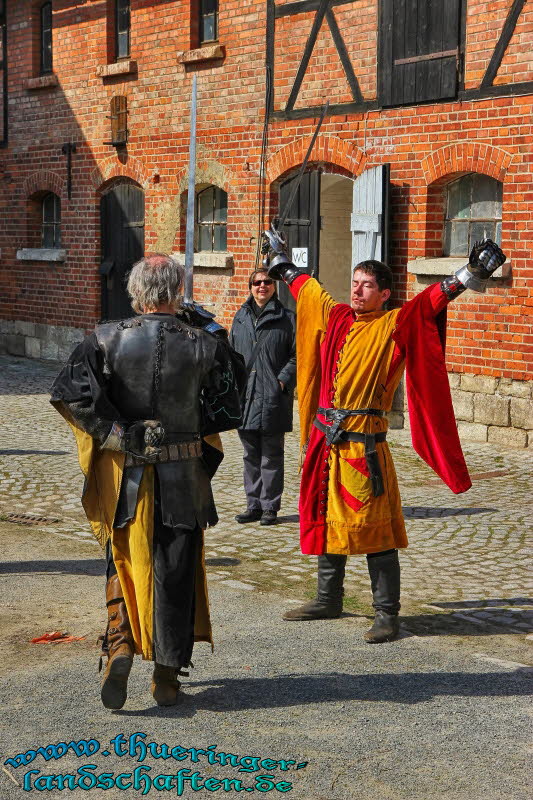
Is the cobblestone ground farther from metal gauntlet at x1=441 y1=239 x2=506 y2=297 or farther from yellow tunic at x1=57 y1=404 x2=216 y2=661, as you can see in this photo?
metal gauntlet at x1=441 y1=239 x2=506 y2=297

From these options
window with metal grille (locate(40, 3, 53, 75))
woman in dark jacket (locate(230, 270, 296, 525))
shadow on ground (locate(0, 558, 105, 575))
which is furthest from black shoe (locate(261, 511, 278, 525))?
window with metal grille (locate(40, 3, 53, 75))

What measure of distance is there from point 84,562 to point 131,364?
8.76 feet

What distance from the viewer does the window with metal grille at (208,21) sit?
14109 mm

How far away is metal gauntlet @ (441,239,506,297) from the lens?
504cm

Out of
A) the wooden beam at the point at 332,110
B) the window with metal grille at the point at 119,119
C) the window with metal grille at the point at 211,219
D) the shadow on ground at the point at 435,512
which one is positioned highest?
the window with metal grille at the point at 119,119

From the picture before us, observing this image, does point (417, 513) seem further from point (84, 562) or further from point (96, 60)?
point (96, 60)

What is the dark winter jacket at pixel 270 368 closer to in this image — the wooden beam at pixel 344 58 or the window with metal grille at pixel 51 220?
the wooden beam at pixel 344 58

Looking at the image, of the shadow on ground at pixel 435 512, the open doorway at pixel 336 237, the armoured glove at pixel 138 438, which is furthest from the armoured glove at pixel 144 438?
the open doorway at pixel 336 237

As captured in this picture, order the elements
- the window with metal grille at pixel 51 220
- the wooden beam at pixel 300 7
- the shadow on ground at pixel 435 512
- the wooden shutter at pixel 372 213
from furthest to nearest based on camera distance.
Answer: the window with metal grille at pixel 51 220
the wooden beam at pixel 300 7
the wooden shutter at pixel 372 213
the shadow on ground at pixel 435 512

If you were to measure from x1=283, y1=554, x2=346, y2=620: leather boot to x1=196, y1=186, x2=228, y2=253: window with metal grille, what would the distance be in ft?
29.5

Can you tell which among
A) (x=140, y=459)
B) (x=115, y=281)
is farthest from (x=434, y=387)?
(x=115, y=281)

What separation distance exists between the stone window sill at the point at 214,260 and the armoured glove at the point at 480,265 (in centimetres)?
892

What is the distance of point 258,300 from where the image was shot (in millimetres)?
7988

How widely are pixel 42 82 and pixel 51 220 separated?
2024 mm
